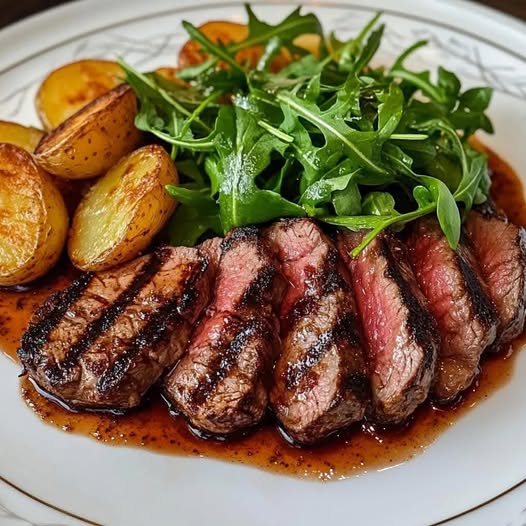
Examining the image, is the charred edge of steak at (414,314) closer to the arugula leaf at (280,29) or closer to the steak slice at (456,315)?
the steak slice at (456,315)

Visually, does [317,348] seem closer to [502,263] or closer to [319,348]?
[319,348]

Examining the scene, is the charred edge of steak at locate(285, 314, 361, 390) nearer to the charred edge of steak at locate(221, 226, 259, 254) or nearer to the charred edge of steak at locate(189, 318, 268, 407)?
the charred edge of steak at locate(189, 318, 268, 407)

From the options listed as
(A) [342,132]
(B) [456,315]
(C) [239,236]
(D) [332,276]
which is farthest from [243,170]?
(B) [456,315]

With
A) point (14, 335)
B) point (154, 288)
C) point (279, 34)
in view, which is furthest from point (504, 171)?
point (14, 335)

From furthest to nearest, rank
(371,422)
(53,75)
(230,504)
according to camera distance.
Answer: (53,75)
(371,422)
(230,504)

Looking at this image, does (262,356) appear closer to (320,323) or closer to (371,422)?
(320,323)

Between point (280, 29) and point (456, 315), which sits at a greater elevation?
point (280, 29)
